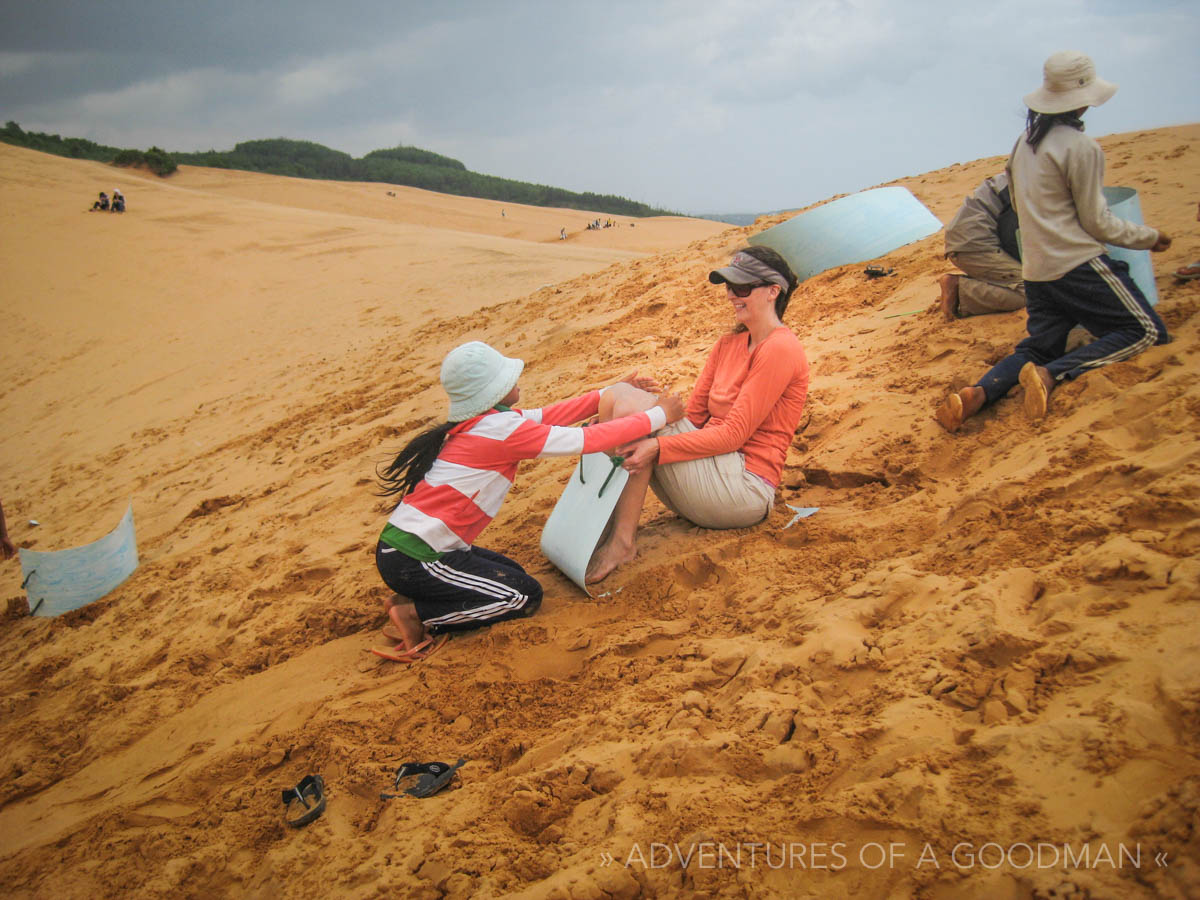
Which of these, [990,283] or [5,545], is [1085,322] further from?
[5,545]

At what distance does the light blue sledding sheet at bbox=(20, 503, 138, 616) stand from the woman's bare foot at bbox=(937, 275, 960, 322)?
537cm

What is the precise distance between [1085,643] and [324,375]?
8.23 m

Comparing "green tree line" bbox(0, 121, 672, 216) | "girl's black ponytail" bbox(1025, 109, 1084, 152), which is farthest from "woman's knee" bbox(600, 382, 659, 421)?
"green tree line" bbox(0, 121, 672, 216)

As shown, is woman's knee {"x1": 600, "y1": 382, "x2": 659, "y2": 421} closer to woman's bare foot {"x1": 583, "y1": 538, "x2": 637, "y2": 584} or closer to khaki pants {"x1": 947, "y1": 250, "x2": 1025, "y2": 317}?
woman's bare foot {"x1": 583, "y1": 538, "x2": 637, "y2": 584}

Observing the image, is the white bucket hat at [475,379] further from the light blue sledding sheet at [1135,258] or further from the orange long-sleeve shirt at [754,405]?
the light blue sledding sheet at [1135,258]

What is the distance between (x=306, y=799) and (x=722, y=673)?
138cm

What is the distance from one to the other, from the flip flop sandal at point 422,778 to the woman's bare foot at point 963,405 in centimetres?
257

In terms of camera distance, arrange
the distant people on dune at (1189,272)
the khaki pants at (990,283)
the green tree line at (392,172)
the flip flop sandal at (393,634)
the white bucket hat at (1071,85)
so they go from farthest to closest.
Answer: the green tree line at (392,172) → the khaki pants at (990,283) → the distant people on dune at (1189,272) → the flip flop sandal at (393,634) → the white bucket hat at (1071,85)

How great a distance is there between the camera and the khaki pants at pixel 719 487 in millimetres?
3123

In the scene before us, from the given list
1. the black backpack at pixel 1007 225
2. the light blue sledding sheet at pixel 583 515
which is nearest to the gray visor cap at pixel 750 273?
the light blue sledding sheet at pixel 583 515

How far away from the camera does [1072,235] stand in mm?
3090

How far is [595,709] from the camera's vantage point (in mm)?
2398

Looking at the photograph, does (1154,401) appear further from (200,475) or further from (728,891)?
(200,475)

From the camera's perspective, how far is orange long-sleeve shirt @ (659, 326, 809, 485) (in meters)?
3.02
